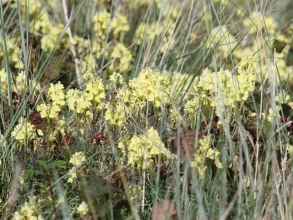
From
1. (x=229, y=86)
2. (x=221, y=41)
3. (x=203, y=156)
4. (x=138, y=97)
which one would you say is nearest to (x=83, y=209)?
(x=203, y=156)

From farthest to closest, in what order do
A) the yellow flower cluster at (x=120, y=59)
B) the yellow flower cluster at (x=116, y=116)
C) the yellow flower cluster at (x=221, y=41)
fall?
the yellow flower cluster at (x=120, y=59), the yellow flower cluster at (x=221, y=41), the yellow flower cluster at (x=116, y=116)

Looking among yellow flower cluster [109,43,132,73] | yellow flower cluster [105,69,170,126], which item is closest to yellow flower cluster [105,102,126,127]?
yellow flower cluster [105,69,170,126]

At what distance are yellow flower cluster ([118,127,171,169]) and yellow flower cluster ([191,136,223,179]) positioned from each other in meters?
0.12

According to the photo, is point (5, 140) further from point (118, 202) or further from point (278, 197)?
point (278, 197)

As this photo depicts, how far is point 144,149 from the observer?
2225 millimetres

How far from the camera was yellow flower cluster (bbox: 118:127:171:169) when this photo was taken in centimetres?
222

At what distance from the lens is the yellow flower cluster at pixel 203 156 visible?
2199mm

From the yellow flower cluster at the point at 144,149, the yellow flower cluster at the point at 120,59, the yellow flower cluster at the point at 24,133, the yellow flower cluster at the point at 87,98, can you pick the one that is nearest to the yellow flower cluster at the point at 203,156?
the yellow flower cluster at the point at 144,149

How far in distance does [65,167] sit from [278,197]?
842 mm

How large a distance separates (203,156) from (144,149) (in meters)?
0.20

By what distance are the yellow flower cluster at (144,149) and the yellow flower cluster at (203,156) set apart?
0.40ft

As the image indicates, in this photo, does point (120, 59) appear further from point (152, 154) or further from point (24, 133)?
point (152, 154)

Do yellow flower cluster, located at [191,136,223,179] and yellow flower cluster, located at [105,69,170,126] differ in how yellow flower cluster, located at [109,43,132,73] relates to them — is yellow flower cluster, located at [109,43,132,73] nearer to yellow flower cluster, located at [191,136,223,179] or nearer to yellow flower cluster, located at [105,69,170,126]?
yellow flower cluster, located at [105,69,170,126]

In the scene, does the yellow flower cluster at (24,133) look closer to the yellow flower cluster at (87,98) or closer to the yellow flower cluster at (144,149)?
the yellow flower cluster at (87,98)
